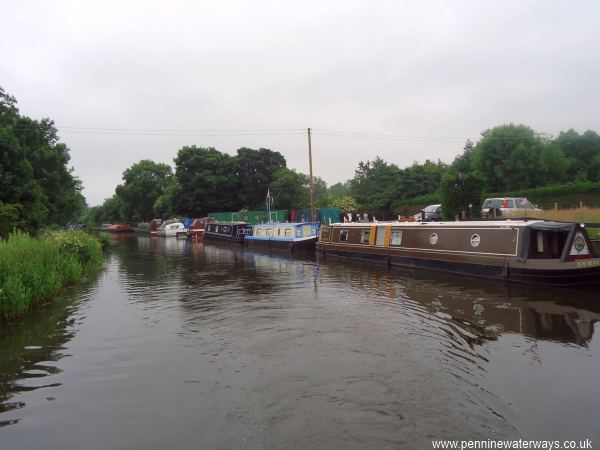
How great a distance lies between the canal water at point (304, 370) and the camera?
477cm

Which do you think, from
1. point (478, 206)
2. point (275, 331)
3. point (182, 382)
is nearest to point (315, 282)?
point (275, 331)

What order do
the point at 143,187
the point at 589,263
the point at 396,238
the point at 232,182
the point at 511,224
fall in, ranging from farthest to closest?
1. the point at 143,187
2. the point at 232,182
3. the point at 396,238
4. the point at 511,224
5. the point at 589,263

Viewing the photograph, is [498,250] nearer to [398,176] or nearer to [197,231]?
[398,176]

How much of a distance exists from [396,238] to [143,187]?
6245 centimetres

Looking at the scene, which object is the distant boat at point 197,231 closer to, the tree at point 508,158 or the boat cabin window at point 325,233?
the boat cabin window at point 325,233

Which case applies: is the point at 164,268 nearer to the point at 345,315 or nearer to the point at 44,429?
the point at 345,315

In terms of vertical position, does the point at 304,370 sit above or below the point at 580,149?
below

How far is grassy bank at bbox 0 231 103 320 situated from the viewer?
366 inches

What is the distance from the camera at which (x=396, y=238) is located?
1838 cm

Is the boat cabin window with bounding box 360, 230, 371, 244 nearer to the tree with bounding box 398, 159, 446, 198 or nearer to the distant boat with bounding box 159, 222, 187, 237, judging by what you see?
the tree with bounding box 398, 159, 446, 198

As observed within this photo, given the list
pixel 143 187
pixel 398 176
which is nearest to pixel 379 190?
pixel 398 176

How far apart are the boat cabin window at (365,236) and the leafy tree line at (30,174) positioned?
15124 mm

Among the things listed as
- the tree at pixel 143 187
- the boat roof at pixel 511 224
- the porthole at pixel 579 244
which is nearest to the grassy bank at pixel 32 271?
the boat roof at pixel 511 224

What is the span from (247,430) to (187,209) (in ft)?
168
